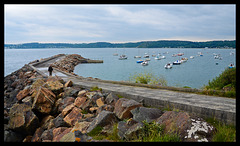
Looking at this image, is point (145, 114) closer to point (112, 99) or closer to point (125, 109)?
point (125, 109)

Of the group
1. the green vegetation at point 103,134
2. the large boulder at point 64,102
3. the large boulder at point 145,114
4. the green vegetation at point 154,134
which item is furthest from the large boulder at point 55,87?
the green vegetation at point 154,134

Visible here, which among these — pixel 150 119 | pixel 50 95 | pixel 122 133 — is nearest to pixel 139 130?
pixel 122 133

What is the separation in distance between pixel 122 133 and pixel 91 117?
269 cm

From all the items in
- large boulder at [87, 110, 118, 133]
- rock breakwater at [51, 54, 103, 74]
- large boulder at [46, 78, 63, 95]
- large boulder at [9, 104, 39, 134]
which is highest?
rock breakwater at [51, 54, 103, 74]

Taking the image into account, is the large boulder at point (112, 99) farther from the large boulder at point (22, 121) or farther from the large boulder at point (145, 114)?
the large boulder at point (22, 121)

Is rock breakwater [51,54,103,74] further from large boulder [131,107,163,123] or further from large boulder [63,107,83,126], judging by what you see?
large boulder [131,107,163,123]

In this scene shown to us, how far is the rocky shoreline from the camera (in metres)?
4.92

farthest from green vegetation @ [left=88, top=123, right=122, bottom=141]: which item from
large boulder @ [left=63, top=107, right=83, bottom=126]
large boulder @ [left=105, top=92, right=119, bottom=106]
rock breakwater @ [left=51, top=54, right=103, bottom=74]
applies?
rock breakwater @ [left=51, top=54, right=103, bottom=74]

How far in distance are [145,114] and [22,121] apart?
5566 mm

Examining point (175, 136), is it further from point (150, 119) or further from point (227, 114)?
point (227, 114)

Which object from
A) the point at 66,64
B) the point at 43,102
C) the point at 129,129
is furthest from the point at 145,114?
the point at 66,64

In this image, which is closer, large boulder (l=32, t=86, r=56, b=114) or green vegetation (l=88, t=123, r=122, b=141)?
green vegetation (l=88, t=123, r=122, b=141)
